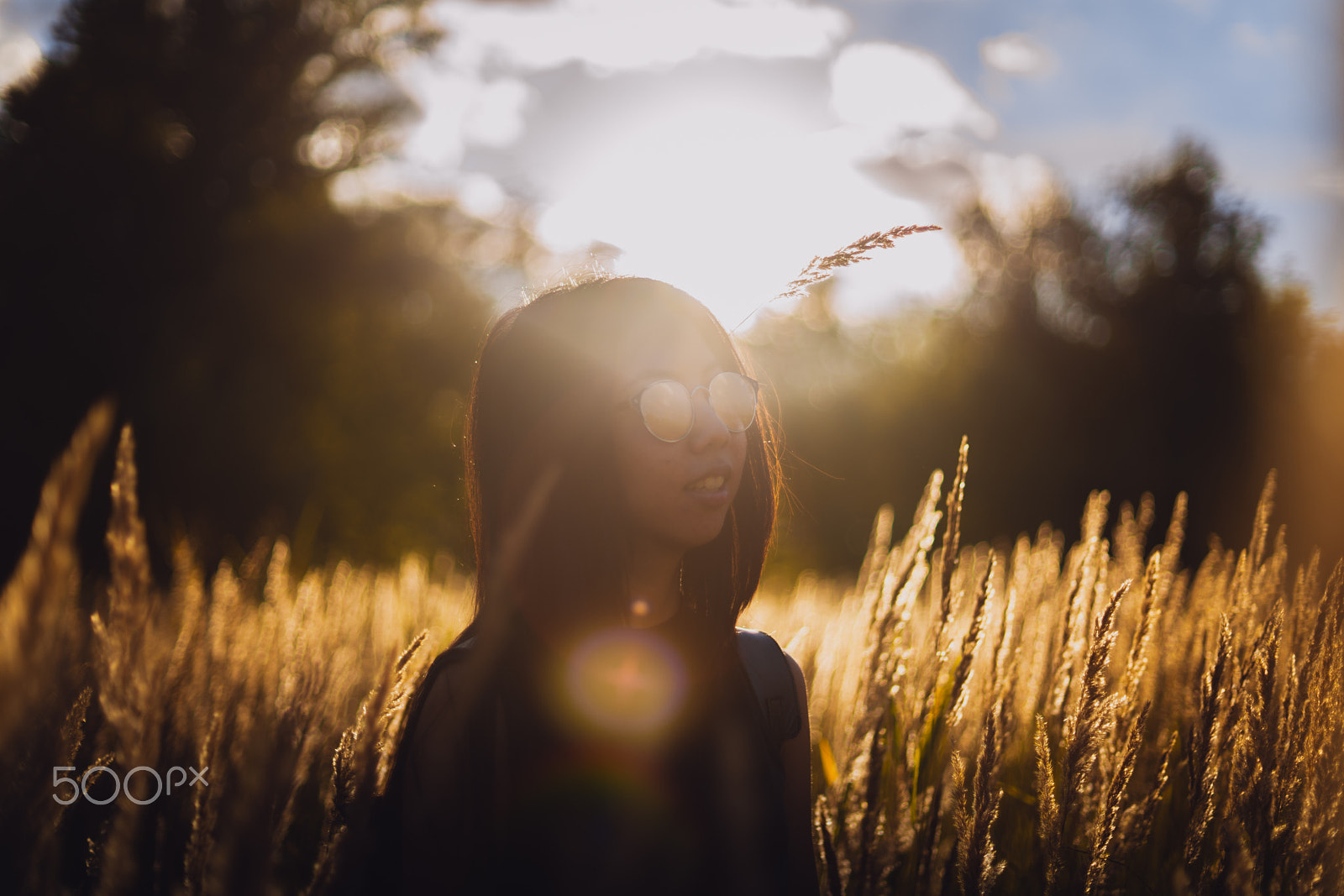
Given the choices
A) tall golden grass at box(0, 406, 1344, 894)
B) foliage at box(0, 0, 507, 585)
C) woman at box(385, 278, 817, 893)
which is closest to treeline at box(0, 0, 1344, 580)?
foliage at box(0, 0, 507, 585)

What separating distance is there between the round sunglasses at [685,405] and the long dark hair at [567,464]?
8 cm

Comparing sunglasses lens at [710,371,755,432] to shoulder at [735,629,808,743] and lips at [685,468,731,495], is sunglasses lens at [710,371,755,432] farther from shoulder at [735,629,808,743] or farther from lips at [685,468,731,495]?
shoulder at [735,629,808,743]

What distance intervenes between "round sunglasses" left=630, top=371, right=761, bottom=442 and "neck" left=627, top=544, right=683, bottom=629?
0.23 meters

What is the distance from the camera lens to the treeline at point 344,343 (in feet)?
27.8

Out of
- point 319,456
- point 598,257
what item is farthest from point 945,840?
point 319,456

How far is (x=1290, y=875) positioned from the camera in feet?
3.79

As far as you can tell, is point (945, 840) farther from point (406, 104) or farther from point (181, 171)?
point (406, 104)

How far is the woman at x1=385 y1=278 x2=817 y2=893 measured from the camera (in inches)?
44.3

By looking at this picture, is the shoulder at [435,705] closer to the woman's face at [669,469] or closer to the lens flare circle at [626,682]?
the lens flare circle at [626,682]

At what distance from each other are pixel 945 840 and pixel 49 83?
12018 mm

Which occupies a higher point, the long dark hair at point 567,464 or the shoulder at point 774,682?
the long dark hair at point 567,464

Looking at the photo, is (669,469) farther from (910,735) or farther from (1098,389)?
(1098,389)

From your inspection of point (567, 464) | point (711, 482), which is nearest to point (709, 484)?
point (711, 482)

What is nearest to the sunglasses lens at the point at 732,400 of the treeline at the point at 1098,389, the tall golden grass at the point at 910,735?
the tall golden grass at the point at 910,735
